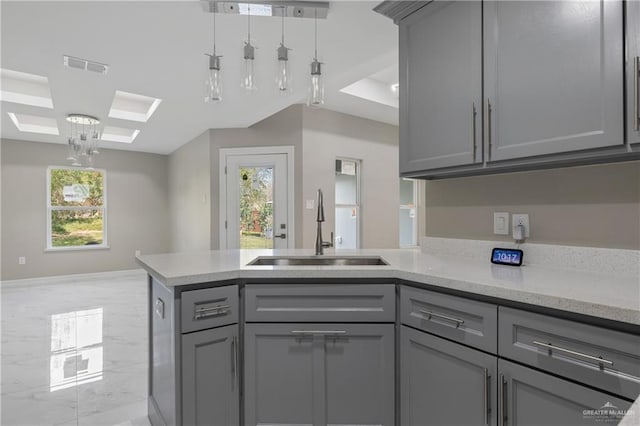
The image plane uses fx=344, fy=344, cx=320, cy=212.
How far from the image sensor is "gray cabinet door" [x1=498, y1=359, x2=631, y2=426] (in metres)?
0.96

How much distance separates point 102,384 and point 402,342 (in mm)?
2155

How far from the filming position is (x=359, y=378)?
1.52 meters

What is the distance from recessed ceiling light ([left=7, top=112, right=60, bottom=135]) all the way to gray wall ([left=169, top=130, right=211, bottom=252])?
6.09ft

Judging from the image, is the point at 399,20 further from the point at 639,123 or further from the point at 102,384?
the point at 102,384

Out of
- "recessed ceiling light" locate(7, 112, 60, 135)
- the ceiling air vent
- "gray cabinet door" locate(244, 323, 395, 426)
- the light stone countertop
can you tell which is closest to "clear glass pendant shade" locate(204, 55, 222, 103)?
the light stone countertop

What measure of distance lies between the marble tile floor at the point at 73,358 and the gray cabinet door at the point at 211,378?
0.79 m

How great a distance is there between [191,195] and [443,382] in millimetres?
5120

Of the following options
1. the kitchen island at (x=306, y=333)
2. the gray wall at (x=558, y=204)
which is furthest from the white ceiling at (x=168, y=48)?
the kitchen island at (x=306, y=333)

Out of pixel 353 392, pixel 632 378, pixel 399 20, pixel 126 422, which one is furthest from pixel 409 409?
pixel 399 20

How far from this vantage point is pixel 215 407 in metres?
1.47

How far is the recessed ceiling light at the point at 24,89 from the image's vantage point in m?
3.68

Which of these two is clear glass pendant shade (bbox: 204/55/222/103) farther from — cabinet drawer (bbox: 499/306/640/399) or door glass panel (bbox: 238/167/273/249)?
door glass panel (bbox: 238/167/273/249)

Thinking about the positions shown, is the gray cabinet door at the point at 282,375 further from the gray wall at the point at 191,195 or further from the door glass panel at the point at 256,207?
the gray wall at the point at 191,195

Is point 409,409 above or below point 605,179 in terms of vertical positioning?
below
